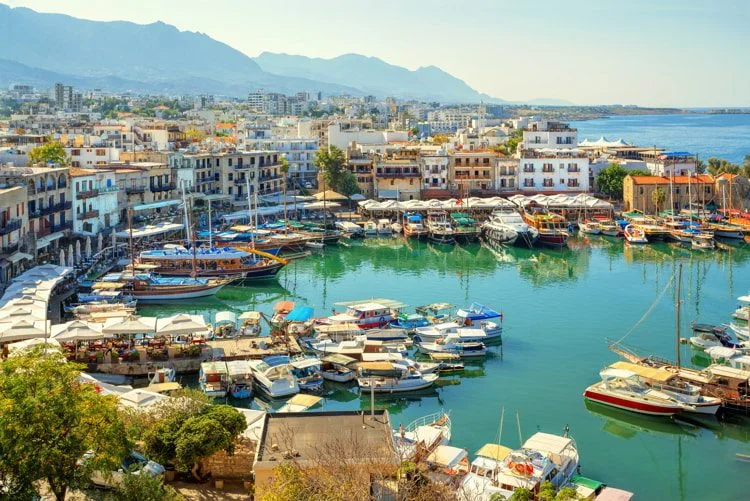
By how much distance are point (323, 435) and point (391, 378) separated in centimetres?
1278

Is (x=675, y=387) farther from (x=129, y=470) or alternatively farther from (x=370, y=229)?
(x=370, y=229)

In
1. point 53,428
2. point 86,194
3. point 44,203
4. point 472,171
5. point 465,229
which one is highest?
point 472,171

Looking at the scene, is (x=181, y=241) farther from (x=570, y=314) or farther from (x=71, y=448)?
(x=71, y=448)

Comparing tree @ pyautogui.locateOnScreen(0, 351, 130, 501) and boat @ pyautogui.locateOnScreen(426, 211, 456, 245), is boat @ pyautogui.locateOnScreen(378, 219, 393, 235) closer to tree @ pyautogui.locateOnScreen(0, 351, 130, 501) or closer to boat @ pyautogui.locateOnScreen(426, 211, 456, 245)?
boat @ pyautogui.locateOnScreen(426, 211, 456, 245)

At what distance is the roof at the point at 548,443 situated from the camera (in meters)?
23.2

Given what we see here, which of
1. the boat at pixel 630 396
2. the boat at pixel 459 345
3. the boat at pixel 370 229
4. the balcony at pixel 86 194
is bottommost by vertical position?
the boat at pixel 630 396

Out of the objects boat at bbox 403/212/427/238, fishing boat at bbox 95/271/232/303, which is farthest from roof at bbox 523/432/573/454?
boat at bbox 403/212/427/238

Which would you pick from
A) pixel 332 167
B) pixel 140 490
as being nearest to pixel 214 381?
pixel 140 490

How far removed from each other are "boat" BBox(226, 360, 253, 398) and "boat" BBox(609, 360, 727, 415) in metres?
12.8

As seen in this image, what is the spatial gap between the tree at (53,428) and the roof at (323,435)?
3.03 metres

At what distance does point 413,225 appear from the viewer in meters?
68.6

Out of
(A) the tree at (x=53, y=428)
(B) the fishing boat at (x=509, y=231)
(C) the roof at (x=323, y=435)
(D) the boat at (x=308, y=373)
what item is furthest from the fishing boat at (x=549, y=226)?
(A) the tree at (x=53, y=428)

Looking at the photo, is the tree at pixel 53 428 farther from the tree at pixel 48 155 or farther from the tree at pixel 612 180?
the tree at pixel 612 180

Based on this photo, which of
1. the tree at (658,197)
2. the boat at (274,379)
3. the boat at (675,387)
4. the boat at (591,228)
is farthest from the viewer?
the tree at (658,197)
